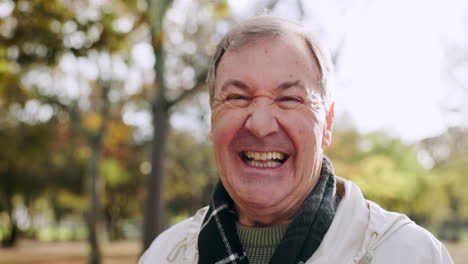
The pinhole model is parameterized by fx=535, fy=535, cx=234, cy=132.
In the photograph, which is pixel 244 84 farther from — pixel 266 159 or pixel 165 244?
pixel 165 244

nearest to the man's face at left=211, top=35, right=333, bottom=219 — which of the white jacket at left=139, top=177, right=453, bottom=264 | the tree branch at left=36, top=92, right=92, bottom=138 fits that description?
the white jacket at left=139, top=177, right=453, bottom=264

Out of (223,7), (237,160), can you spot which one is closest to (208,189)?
(223,7)

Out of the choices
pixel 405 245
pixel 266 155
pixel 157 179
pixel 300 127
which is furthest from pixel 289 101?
pixel 157 179

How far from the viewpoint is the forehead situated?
5.86 ft

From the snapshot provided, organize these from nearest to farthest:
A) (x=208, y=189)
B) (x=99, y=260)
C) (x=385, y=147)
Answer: (x=99, y=260) < (x=208, y=189) < (x=385, y=147)

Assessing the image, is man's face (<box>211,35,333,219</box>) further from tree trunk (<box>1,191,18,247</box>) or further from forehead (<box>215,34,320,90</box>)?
tree trunk (<box>1,191,18,247</box>)

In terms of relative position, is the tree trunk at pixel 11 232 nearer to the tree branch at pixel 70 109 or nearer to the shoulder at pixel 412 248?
the tree branch at pixel 70 109

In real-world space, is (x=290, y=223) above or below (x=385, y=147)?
above

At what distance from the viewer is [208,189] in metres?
30.1

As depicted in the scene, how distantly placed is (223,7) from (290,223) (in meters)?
8.98

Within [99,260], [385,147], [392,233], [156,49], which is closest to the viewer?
[392,233]

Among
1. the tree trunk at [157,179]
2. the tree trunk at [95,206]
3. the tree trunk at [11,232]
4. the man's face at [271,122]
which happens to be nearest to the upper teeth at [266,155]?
the man's face at [271,122]

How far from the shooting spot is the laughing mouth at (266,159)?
182 cm

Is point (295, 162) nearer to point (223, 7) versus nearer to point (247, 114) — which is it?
point (247, 114)
